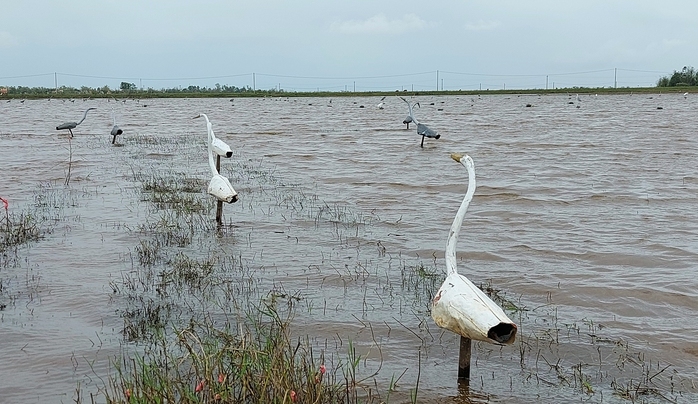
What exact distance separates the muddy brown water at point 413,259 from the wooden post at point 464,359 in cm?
13

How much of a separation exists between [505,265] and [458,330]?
3.77 metres

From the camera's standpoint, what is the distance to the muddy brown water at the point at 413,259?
5.12 metres

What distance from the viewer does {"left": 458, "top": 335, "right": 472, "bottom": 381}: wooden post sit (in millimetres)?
4480


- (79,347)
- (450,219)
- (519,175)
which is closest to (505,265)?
(450,219)

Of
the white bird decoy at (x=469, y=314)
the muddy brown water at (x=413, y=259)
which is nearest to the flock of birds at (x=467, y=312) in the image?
the white bird decoy at (x=469, y=314)

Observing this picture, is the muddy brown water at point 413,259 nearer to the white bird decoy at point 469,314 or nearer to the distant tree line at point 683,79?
the white bird decoy at point 469,314

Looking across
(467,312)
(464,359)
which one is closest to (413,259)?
(464,359)

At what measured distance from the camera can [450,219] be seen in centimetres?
1046

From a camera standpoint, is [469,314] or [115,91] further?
[115,91]

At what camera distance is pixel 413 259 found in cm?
807

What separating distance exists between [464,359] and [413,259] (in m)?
3.47

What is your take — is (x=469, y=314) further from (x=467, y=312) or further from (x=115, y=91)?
(x=115, y=91)

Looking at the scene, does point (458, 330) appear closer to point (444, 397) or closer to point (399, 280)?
point (444, 397)

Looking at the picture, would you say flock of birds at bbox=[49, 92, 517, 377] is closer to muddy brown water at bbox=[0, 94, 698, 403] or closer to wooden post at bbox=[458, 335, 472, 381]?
wooden post at bbox=[458, 335, 472, 381]
